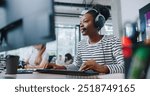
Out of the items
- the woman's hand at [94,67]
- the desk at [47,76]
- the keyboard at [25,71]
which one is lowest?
the desk at [47,76]

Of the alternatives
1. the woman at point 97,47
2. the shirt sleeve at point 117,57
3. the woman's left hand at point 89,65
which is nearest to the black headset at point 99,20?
the woman at point 97,47

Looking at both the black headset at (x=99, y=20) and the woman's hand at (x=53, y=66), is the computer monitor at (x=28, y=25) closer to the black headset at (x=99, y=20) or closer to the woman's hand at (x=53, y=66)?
the woman's hand at (x=53, y=66)

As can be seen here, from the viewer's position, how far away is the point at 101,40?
1.65 meters

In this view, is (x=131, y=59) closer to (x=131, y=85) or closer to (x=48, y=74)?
(x=131, y=85)

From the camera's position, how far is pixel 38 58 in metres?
1.65

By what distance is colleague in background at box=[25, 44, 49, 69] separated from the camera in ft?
5.38

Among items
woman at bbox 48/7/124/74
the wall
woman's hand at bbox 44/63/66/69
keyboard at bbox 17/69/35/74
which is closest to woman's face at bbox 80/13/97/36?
woman at bbox 48/7/124/74

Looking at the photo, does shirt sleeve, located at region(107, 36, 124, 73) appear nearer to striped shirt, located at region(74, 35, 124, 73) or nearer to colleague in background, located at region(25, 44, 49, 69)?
striped shirt, located at region(74, 35, 124, 73)

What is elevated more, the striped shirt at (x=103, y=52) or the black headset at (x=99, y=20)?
the black headset at (x=99, y=20)

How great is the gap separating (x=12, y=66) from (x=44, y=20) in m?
0.36

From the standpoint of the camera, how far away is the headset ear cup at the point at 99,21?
1.66 metres

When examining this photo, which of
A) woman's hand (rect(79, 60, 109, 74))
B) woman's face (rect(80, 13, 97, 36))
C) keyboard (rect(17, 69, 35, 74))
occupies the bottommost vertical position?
keyboard (rect(17, 69, 35, 74))

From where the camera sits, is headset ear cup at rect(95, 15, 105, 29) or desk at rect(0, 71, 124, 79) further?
headset ear cup at rect(95, 15, 105, 29)

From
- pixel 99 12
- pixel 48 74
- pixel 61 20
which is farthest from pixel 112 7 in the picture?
pixel 48 74
